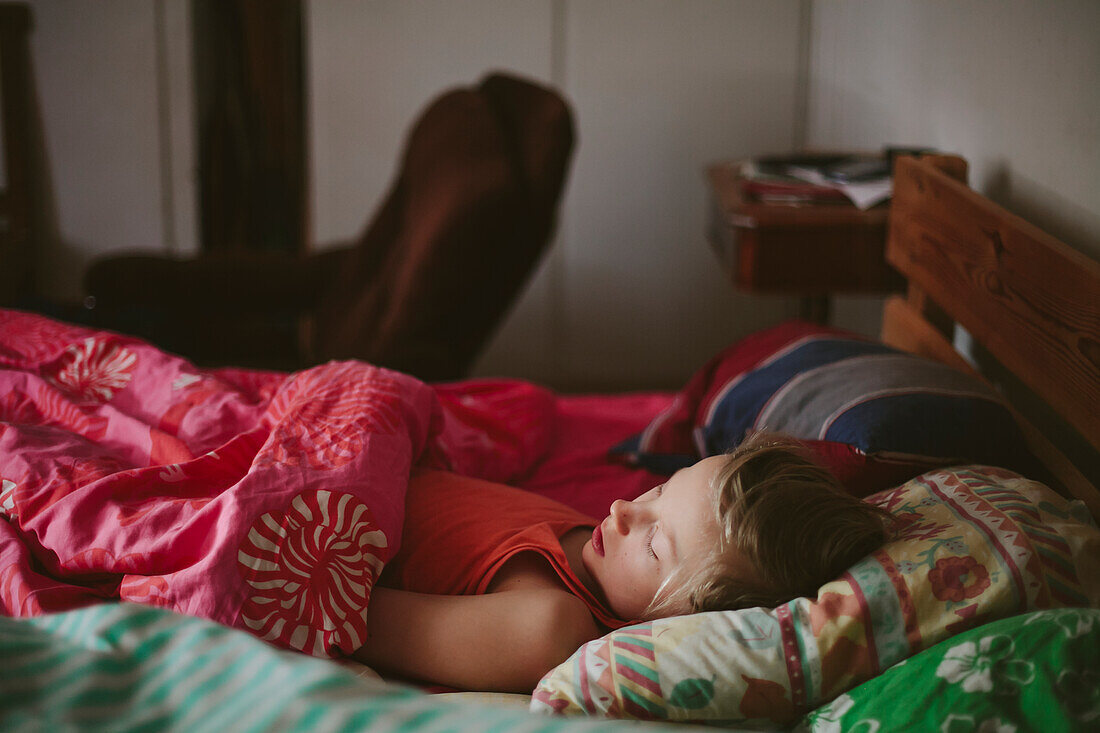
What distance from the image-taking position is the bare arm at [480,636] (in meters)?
0.91

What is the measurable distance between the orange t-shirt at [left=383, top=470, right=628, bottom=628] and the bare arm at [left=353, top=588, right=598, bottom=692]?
0.05 m

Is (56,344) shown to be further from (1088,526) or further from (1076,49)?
(1076,49)

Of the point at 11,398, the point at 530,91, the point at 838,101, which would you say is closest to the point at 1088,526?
the point at 11,398

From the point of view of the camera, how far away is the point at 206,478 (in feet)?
3.48

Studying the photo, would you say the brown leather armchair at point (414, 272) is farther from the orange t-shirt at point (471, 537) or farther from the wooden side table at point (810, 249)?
the orange t-shirt at point (471, 537)

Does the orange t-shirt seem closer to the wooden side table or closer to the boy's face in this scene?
the boy's face

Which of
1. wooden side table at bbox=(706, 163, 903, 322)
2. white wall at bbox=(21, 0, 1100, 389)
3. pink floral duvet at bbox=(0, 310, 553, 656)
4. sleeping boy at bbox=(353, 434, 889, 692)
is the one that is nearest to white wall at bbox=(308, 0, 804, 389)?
white wall at bbox=(21, 0, 1100, 389)

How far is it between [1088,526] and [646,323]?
2.38 m

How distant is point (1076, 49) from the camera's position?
47.2 inches

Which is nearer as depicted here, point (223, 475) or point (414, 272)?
point (223, 475)

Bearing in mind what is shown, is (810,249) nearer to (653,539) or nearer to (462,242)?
(462,242)

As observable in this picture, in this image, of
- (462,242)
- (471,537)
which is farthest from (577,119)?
(471,537)

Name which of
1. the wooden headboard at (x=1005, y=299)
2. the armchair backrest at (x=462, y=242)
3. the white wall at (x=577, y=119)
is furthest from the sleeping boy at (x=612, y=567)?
the white wall at (x=577, y=119)

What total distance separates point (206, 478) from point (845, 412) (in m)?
0.76
